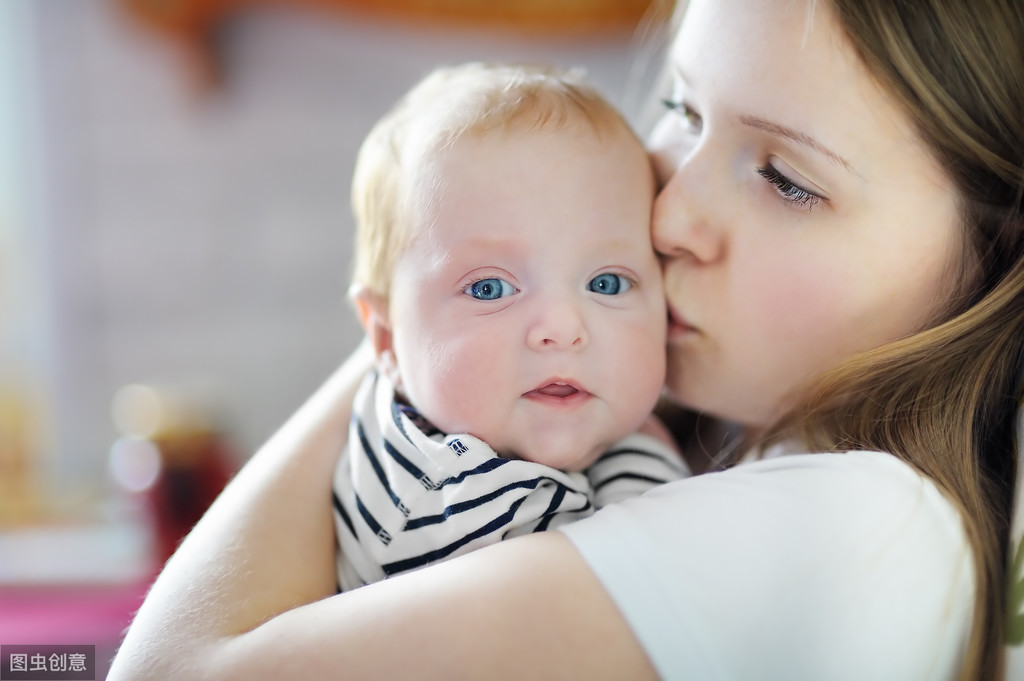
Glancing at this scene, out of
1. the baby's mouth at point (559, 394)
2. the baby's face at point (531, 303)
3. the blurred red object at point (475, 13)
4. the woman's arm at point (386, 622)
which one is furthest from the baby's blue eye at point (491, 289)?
the blurred red object at point (475, 13)

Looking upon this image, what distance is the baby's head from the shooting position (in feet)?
2.81

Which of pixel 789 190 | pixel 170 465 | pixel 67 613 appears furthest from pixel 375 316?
pixel 170 465

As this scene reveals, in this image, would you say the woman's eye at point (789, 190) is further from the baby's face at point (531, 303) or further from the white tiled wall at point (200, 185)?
the white tiled wall at point (200, 185)

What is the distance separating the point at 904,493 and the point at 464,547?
1.28 feet

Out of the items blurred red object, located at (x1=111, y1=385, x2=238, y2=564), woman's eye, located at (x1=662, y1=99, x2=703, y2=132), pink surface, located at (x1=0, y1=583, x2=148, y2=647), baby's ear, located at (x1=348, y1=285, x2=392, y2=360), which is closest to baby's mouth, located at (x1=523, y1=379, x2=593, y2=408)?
baby's ear, located at (x1=348, y1=285, x2=392, y2=360)

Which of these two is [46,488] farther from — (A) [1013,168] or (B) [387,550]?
(A) [1013,168]

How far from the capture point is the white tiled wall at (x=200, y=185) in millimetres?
2607

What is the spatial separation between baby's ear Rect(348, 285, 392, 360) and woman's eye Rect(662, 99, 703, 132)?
406mm

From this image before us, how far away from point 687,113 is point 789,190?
0.18 m

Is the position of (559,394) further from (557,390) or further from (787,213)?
(787,213)

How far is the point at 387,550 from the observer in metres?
0.85

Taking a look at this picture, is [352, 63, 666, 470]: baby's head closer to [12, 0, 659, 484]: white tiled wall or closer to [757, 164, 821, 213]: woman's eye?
[757, 164, 821, 213]: woman's eye

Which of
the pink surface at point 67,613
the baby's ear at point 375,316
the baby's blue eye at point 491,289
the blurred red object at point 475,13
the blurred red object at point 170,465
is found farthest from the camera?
the blurred red object at point 475,13

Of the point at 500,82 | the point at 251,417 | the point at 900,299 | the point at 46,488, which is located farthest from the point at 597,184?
the point at 46,488
